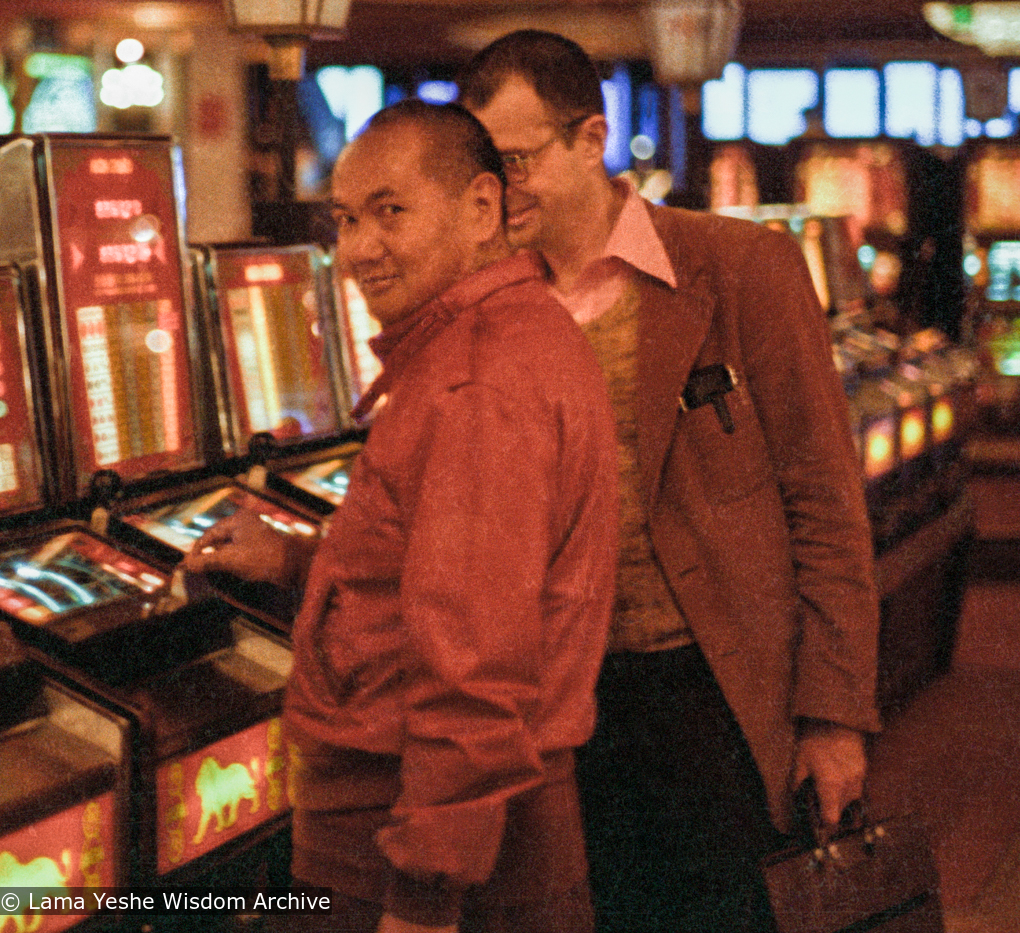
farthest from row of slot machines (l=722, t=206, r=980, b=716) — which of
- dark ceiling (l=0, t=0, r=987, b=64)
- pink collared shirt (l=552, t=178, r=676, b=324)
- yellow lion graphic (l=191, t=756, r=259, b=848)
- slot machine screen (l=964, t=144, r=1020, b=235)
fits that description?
dark ceiling (l=0, t=0, r=987, b=64)

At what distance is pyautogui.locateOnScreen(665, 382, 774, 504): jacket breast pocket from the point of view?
1.80 metres

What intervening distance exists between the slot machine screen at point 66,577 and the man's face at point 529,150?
877 millimetres

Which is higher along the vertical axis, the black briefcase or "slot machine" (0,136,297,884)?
"slot machine" (0,136,297,884)

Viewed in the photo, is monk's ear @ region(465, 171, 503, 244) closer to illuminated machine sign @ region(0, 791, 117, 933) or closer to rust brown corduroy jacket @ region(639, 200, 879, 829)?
rust brown corduroy jacket @ region(639, 200, 879, 829)

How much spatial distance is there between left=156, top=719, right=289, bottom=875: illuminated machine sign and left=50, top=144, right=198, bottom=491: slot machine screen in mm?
556

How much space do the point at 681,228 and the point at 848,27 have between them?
9.54 metres

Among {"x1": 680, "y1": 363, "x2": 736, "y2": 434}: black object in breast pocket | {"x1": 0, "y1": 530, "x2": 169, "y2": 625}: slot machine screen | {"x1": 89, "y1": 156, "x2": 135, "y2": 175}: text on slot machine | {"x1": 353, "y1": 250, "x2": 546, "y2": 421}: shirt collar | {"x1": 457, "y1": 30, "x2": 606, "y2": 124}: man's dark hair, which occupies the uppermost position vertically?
{"x1": 457, "y1": 30, "x2": 606, "y2": 124}: man's dark hair

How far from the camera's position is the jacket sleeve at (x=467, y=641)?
46.7 inches

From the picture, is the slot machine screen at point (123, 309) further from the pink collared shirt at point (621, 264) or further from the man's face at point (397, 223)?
the man's face at point (397, 223)

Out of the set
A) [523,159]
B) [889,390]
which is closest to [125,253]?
[523,159]

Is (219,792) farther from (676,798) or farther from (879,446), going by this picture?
(879,446)

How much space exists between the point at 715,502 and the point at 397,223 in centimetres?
69

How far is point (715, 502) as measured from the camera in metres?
1.80

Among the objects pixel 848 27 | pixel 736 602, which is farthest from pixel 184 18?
pixel 736 602
